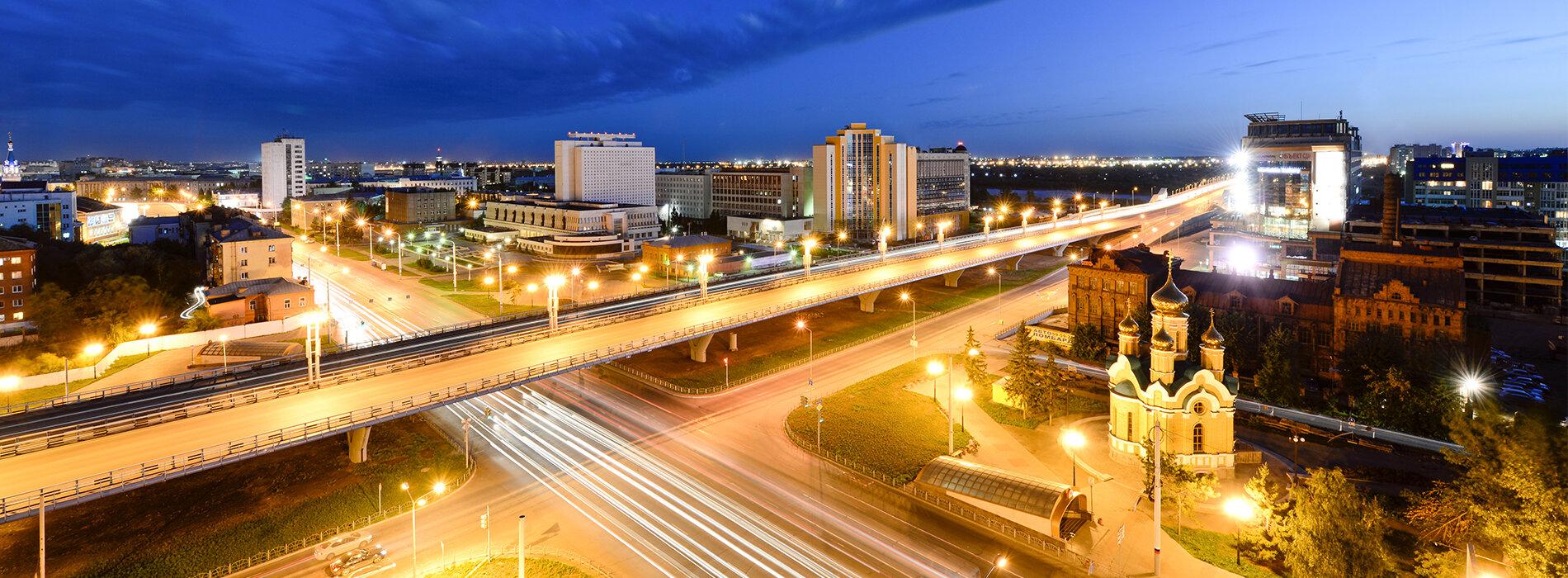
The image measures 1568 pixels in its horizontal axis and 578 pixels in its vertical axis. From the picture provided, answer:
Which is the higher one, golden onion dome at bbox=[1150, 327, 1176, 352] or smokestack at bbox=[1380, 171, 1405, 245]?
smokestack at bbox=[1380, 171, 1405, 245]

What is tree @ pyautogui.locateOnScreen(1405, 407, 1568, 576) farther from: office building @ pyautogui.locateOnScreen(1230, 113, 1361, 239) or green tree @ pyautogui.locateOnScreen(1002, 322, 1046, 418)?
office building @ pyautogui.locateOnScreen(1230, 113, 1361, 239)

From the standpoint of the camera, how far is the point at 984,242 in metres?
92.4

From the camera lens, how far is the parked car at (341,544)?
25959 mm

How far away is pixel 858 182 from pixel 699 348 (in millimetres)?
81088

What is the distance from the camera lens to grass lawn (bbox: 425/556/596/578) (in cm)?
2508

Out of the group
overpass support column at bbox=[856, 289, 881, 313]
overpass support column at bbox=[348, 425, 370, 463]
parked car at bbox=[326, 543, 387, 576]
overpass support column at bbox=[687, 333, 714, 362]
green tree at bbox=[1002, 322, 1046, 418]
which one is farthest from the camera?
overpass support column at bbox=[856, 289, 881, 313]

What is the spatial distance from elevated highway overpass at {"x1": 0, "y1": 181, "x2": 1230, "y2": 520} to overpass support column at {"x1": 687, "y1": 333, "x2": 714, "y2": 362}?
58.4 inches

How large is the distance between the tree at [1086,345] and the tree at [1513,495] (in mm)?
24994

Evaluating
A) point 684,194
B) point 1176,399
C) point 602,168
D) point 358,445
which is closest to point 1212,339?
point 1176,399

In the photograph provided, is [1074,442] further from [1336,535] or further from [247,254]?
[247,254]

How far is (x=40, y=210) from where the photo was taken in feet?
296

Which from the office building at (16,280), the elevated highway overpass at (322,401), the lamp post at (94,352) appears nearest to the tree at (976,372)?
the elevated highway overpass at (322,401)

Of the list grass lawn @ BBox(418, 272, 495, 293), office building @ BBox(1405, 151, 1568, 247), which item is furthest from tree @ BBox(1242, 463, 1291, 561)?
office building @ BBox(1405, 151, 1568, 247)

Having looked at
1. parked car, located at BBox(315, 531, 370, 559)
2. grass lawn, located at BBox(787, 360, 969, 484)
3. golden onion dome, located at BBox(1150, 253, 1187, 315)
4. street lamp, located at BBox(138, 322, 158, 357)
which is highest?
golden onion dome, located at BBox(1150, 253, 1187, 315)
